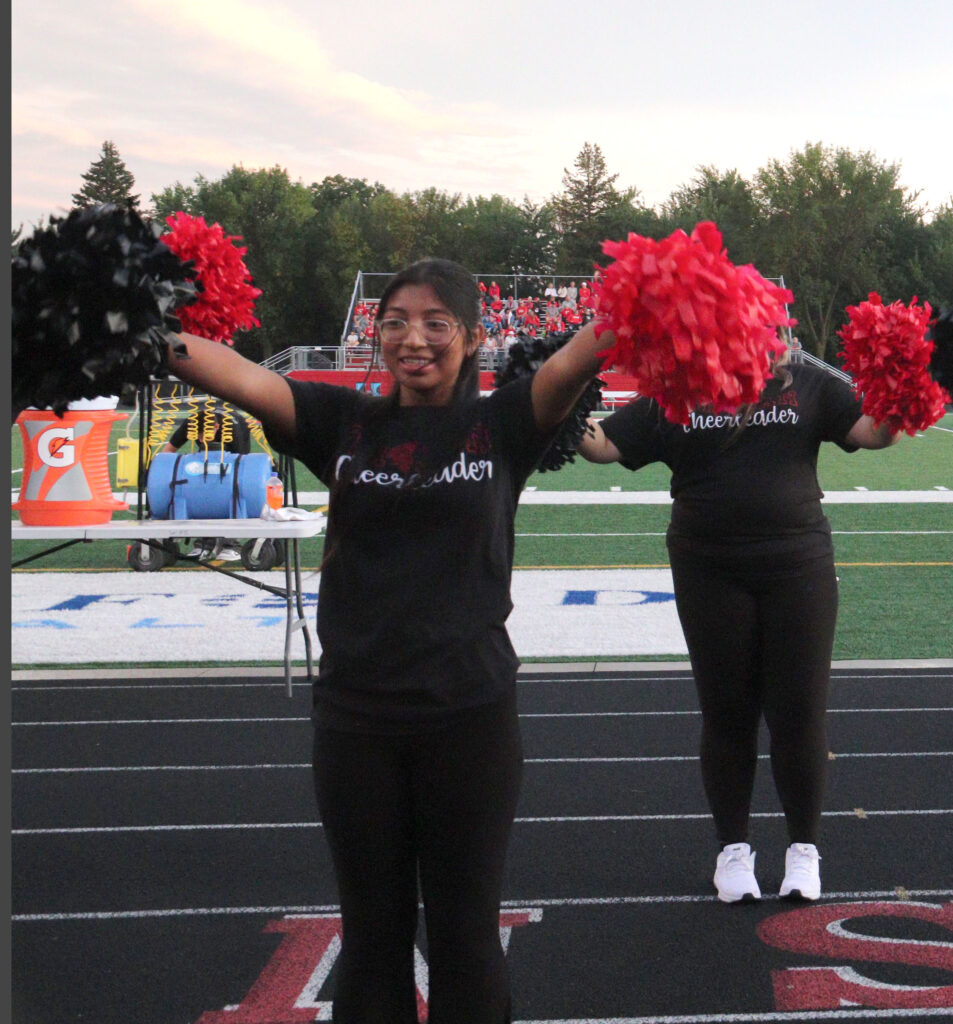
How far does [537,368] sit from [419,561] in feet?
3.40

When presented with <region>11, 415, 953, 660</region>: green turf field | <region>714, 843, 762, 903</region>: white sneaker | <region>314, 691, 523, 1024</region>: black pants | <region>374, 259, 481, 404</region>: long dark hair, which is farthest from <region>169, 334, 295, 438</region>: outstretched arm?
<region>714, 843, 762, 903</region>: white sneaker

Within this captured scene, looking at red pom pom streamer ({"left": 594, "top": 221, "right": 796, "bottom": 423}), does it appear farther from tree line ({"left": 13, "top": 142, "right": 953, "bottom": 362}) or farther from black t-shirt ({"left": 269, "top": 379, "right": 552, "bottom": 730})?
tree line ({"left": 13, "top": 142, "right": 953, "bottom": 362})

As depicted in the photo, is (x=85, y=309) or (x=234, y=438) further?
(x=234, y=438)

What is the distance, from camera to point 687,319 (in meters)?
1.67

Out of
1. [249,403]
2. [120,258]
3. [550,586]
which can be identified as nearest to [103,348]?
[120,258]

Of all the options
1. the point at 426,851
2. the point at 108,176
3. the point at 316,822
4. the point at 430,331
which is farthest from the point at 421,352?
the point at 108,176

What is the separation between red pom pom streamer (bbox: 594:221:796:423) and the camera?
168 cm

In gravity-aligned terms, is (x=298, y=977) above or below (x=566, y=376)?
below

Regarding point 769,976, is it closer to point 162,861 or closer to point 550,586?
point 162,861

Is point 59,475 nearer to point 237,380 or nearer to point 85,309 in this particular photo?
point 237,380

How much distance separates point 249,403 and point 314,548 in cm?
915

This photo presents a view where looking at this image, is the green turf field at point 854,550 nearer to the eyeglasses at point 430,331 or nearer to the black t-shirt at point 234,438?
the black t-shirt at point 234,438

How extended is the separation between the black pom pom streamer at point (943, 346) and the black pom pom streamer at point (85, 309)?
146 centimetres

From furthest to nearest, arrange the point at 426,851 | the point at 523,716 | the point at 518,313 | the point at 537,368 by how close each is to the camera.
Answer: the point at 518,313, the point at 523,716, the point at 537,368, the point at 426,851
